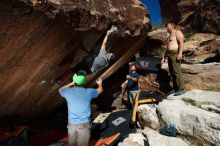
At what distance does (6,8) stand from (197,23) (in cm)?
947

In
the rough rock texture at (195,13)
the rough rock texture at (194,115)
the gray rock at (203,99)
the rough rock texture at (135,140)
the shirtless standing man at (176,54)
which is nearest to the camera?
the rough rock texture at (194,115)

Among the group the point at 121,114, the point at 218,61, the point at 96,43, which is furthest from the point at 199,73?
the point at 96,43

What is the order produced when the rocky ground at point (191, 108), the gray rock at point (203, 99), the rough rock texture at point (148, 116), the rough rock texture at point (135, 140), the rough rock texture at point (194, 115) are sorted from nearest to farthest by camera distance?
1. the rough rock texture at point (194, 115)
2. the rocky ground at point (191, 108)
3. the gray rock at point (203, 99)
4. the rough rock texture at point (135, 140)
5. the rough rock texture at point (148, 116)

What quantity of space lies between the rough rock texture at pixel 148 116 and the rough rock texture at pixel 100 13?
2198 mm

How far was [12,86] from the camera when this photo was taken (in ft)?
20.7

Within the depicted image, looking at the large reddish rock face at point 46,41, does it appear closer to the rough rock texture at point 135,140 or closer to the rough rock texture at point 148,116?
the rough rock texture at point 148,116

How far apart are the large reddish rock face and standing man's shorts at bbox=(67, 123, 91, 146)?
1.78m

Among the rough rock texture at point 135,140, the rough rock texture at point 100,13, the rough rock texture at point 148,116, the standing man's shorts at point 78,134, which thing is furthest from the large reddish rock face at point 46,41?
the rough rock texture at point 135,140

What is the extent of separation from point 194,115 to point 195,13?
760 cm

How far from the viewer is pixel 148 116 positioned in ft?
23.8

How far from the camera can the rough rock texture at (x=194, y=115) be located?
547cm

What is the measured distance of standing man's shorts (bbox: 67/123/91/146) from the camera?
16.7ft

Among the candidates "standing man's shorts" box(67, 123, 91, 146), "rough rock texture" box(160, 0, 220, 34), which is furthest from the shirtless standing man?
"rough rock texture" box(160, 0, 220, 34)

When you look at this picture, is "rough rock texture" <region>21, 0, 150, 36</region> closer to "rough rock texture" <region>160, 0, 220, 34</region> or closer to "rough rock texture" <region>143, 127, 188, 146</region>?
"rough rock texture" <region>143, 127, 188, 146</region>
